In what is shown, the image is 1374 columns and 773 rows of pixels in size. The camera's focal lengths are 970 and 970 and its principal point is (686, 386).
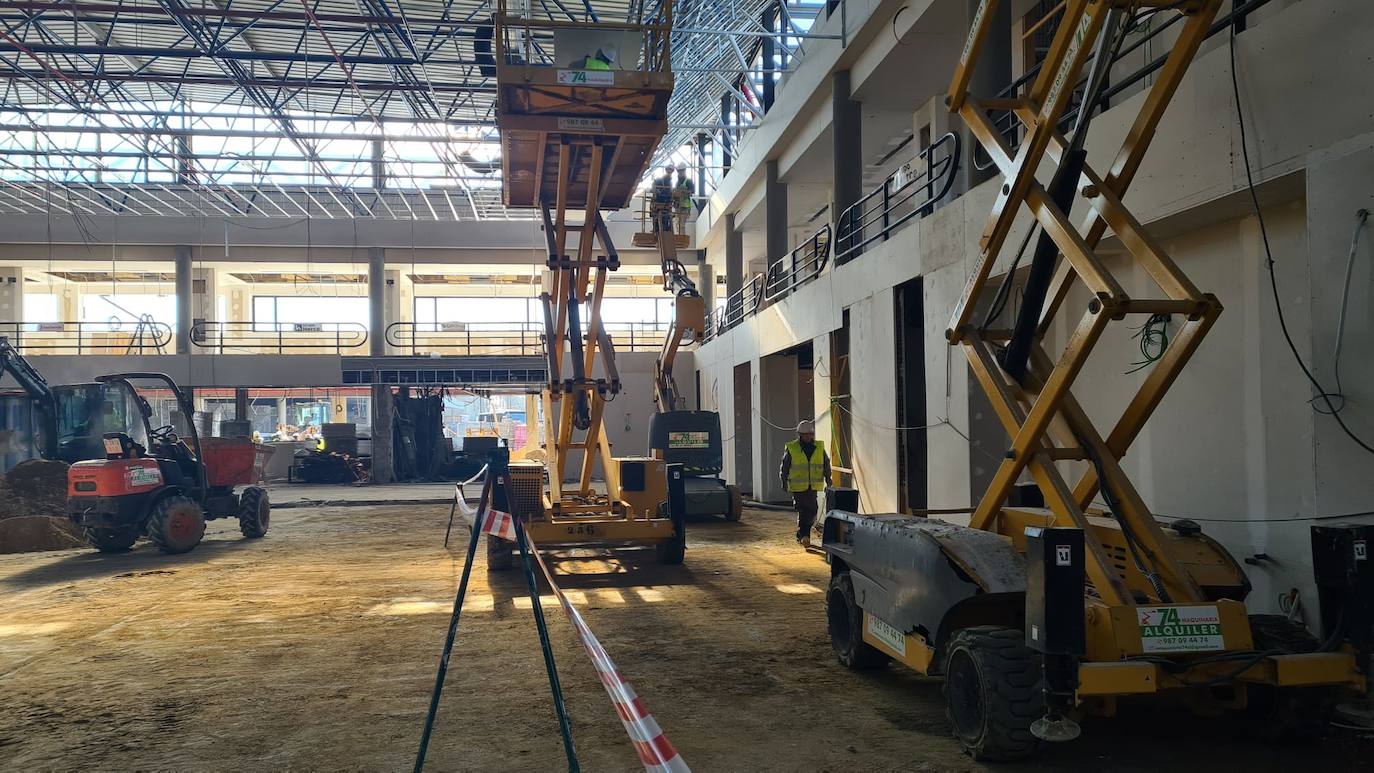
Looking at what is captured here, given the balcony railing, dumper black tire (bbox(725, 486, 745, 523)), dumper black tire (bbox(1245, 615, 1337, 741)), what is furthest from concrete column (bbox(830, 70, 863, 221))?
the balcony railing

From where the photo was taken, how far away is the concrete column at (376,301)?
31.7 metres

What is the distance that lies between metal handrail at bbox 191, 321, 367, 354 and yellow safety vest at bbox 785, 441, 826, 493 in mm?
22957

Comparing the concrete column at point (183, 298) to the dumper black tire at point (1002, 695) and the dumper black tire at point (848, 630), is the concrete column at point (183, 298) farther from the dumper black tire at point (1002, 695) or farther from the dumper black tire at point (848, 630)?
the dumper black tire at point (1002, 695)

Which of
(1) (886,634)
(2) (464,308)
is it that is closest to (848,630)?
(1) (886,634)

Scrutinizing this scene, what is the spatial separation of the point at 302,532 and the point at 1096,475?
1406cm

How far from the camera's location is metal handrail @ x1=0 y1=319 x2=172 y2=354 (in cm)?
3100

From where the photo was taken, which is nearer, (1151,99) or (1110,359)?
(1151,99)

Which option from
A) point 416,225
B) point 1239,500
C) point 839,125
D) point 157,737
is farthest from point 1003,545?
point 416,225

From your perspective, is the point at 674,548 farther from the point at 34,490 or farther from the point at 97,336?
the point at 97,336

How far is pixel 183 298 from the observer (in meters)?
31.2

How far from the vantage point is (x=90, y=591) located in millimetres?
10516

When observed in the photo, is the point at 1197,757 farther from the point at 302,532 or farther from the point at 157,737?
the point at 302,532

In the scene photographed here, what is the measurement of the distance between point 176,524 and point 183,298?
2085 centimetres

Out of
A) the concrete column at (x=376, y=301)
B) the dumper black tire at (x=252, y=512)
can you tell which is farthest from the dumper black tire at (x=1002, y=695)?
the concrete column at (x=376, y=301)
